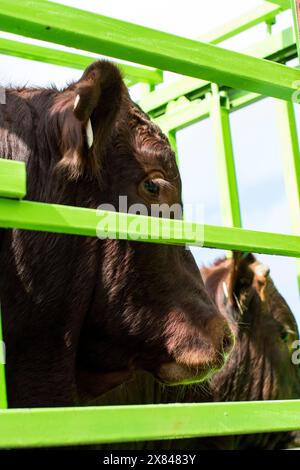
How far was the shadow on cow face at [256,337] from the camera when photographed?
548 centimetres

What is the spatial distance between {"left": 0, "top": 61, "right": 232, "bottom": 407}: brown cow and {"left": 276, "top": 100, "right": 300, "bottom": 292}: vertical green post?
824 millimetres

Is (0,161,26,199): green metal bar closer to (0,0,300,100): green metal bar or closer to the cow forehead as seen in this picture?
(0,0,300,100): green metal bar

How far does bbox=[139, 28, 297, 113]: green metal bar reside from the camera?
13.7ft

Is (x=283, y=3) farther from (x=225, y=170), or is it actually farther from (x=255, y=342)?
(x=255, y=342)

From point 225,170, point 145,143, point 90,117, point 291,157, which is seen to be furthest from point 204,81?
point 90,117

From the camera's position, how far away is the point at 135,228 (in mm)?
2217

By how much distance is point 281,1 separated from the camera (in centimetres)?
412

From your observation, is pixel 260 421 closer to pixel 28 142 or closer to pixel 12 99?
pixel 28 142

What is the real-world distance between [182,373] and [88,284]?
18.4 inches

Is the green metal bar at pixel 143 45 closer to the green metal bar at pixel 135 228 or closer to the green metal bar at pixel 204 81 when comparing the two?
the green metal bar at pixel 135 228

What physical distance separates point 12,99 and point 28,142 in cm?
27

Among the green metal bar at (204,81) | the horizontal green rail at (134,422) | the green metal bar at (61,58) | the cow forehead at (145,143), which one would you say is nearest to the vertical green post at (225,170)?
the green metal bar at (204,81)

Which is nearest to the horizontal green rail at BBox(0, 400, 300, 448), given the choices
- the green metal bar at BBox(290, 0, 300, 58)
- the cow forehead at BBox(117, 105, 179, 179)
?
the cow forehead at BBox(117, 105, 179, 179)
